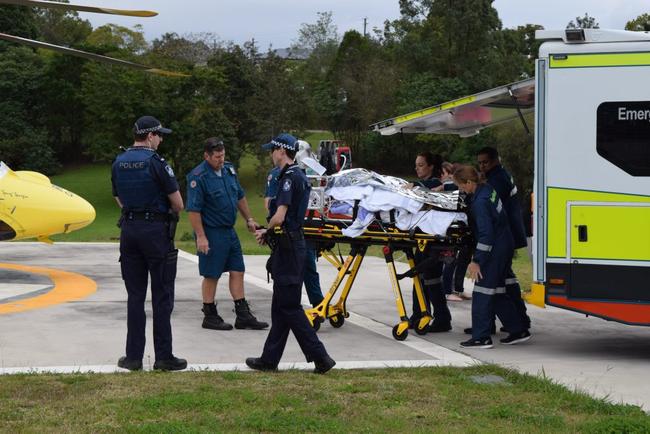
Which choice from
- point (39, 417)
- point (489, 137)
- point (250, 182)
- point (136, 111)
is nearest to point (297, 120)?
point (250, 182)

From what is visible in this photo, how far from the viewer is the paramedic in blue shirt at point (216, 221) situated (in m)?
9.06

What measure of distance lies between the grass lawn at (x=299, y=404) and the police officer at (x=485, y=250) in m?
1.45

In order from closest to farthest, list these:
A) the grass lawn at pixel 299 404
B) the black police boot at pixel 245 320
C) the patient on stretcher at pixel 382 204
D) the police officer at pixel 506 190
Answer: the grass lawn at pixel 299 404, the patient on stretcher at pixel 382 204, the police officer at pixel 506 190, the black police boot at pixel 245 320

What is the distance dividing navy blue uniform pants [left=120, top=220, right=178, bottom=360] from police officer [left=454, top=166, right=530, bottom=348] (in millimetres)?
2766

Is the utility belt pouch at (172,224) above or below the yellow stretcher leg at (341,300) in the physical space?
above

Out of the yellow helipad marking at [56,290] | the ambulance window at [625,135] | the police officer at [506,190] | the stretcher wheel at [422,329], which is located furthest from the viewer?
the yellow helipad marking at [56,290]

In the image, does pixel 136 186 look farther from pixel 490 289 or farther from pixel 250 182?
pixel 250 182

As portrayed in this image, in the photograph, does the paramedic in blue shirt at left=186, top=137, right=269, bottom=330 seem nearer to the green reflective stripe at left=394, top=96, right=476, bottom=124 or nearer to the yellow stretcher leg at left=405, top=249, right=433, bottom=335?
the yellow stretcher leg at left=405, top=249, right=433, bottom=335

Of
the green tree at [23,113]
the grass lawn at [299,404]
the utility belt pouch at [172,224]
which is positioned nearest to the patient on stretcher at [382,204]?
the grass lawn at [299,404]

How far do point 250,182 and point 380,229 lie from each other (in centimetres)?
4903

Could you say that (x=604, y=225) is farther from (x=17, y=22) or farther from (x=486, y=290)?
(x=17, y=22)

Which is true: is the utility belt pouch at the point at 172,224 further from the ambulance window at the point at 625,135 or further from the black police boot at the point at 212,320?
the ambulance window at the point at 625,135

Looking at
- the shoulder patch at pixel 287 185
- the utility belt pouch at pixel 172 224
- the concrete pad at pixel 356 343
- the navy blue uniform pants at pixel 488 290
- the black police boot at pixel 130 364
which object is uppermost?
the shoulder patch at pixel 287 185

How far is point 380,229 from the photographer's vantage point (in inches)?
346
